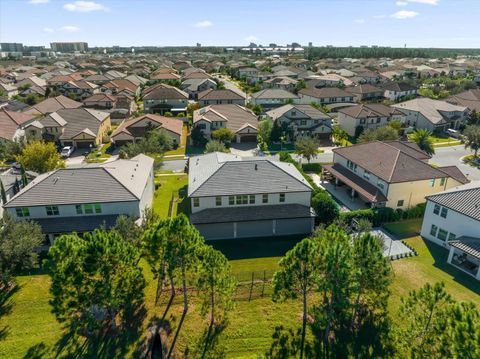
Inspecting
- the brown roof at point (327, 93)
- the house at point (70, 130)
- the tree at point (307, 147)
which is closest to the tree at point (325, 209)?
the tree at point (307, 147)

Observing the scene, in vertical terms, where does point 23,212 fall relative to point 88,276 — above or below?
below

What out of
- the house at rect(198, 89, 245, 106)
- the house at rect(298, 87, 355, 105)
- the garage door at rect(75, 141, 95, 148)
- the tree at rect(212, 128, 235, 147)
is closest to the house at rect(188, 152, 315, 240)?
the tree at rect(212, 128, 235, 147)

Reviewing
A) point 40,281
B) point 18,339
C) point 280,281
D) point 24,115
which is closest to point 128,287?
point 18,339

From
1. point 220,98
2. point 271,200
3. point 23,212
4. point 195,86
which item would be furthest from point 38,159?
point 195,86

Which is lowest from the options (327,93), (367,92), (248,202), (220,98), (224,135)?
(248,202)

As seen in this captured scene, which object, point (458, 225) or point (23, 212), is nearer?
point (458, 225)

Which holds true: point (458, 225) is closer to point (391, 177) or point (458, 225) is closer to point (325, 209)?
point (391, 177)
